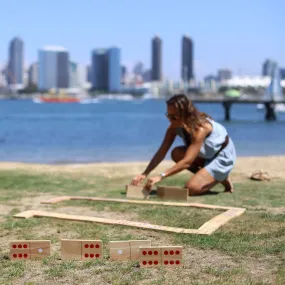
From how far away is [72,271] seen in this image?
14.4ft

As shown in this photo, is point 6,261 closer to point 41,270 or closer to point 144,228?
point 41,270

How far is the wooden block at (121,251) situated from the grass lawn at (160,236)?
89 mm

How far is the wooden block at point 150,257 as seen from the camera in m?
4.43

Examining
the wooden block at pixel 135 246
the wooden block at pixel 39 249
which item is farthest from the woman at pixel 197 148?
the wooden block at pixel 39 249

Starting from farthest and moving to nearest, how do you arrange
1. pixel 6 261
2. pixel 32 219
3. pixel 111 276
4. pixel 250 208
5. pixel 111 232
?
pixel 250 208 → pixel 32 219 → pixel 111 232 → pixel 6 261 → pixel 111 276

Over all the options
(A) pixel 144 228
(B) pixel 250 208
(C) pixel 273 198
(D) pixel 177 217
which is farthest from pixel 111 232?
(C) pixel 273 198

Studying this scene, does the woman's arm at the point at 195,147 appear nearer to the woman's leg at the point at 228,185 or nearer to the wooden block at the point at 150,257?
the woman's leg at the point at 228,185

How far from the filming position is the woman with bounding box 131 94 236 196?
8156mm

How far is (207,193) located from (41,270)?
4661mm

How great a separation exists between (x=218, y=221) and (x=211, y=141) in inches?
97.6

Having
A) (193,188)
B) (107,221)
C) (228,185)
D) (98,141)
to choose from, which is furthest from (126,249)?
(98,141)

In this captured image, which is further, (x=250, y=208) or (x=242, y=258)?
(x=250, y=208)

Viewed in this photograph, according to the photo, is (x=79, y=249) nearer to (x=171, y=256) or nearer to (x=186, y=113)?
(x=171, y=256)

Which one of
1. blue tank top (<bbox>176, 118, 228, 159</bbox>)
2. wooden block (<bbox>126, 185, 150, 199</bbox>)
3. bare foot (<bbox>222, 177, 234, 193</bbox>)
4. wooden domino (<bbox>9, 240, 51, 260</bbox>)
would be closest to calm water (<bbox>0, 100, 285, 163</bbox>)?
bare foot (<bbox>222, 177, 234, 193</bbox>)
